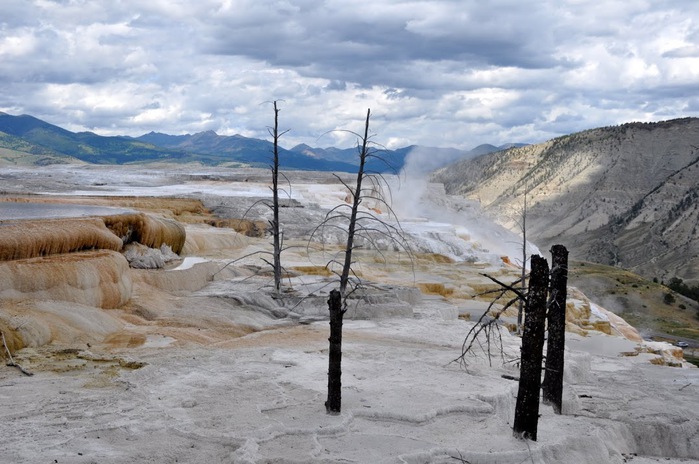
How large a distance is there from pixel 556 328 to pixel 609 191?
105 metres

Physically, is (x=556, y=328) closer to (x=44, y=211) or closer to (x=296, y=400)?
(x=296, y=400)

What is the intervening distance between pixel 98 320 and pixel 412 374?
7030 millimetres

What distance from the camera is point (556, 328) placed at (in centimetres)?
1202

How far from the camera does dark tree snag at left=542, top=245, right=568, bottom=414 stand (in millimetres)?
11523

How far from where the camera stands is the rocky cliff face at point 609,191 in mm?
87938

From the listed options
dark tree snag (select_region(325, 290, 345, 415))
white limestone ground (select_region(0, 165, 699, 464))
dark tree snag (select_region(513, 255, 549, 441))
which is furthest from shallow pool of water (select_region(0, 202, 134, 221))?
dark tree snag (select_region(513, 255, 549, 441))

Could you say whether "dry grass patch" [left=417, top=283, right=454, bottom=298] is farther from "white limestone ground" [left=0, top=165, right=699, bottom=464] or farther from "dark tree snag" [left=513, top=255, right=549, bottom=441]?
"dark tree snag" [left=513, top=255, right=549, bottom=441]

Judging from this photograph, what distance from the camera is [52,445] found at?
9281 mm

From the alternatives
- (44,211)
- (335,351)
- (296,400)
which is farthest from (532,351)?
(44,211)

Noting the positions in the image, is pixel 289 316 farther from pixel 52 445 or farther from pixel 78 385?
pixel 52 445

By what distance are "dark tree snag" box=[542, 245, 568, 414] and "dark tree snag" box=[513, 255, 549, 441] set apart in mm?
1116

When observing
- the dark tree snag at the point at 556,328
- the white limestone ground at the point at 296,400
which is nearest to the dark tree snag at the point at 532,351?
the white limestone ground at the point at 296,400

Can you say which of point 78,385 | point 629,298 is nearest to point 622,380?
point 78,385

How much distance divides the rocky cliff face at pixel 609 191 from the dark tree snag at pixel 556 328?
226ft
